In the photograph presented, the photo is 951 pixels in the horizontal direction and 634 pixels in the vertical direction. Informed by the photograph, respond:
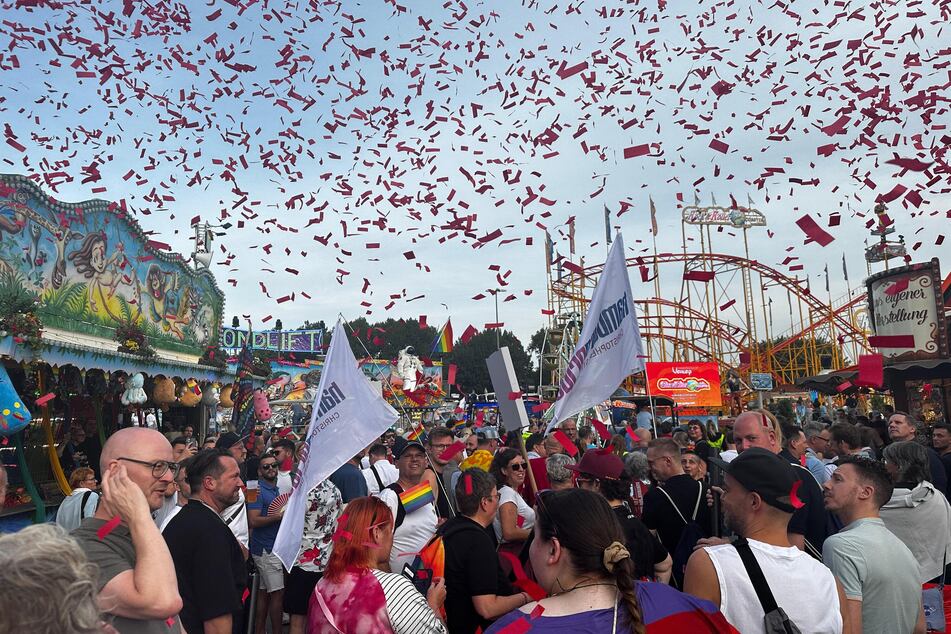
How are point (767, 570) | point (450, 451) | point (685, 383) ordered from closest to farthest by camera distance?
point (767, 570) < point (450, 451) < point (685, 383)

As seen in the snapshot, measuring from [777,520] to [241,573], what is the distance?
2938 mm

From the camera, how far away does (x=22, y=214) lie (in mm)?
12547

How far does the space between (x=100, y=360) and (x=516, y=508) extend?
11.3 m

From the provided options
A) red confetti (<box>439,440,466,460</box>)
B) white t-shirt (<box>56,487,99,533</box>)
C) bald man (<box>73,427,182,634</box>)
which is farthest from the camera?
red confetti (<box>439,440,466,460</box>)

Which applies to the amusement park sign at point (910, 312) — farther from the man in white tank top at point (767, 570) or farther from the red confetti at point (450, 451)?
the man in white tank top at point (767, 570)

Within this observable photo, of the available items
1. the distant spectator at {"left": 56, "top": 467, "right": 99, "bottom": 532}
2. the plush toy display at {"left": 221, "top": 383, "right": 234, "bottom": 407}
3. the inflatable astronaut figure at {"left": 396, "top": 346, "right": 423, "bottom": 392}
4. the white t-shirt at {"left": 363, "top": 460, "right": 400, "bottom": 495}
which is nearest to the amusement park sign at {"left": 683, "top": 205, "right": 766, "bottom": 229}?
the inflatable astronaut figure at {"left": 396, "top": 346, "right": 423, "bottom": 392}

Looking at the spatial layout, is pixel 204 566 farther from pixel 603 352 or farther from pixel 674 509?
pixel 603 352

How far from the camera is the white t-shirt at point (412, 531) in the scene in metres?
4.89

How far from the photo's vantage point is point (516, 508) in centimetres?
514

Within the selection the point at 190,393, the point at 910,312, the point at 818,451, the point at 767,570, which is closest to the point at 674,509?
the point at 767,570

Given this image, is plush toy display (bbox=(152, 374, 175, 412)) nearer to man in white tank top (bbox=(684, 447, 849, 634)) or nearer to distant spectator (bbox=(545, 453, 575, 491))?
distant spectator (bbox=(545, 453, 575, 491))

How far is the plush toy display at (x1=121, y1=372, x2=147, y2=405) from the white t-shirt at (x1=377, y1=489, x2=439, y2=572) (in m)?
11.5

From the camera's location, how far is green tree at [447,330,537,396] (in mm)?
82938

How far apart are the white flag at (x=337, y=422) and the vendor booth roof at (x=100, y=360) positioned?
8.36 m
